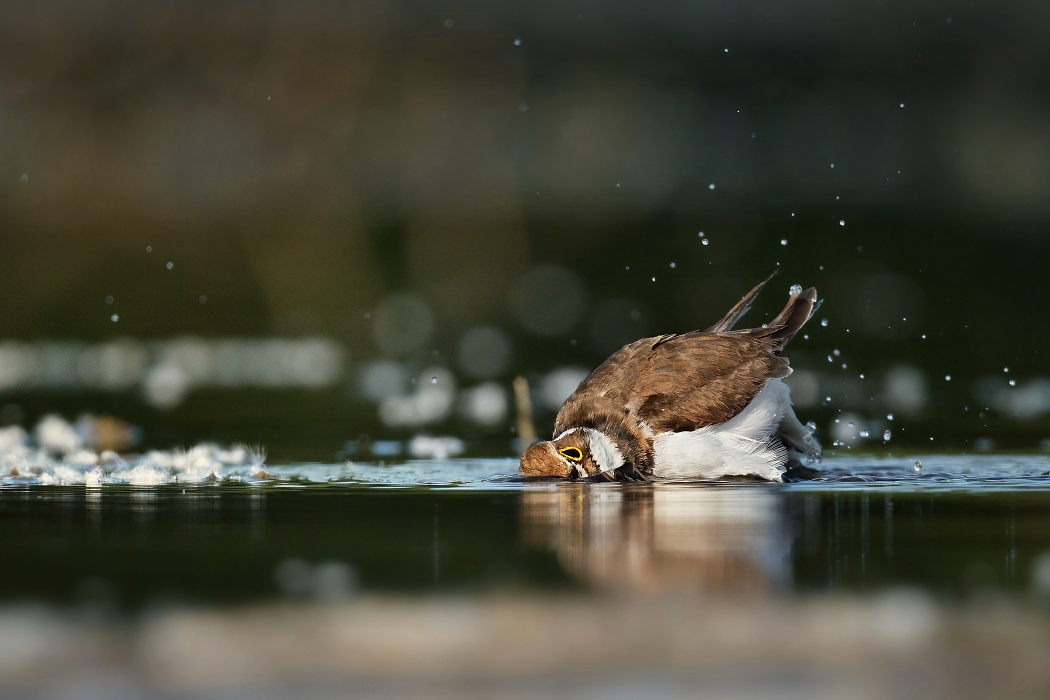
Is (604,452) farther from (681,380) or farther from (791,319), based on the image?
(791,319)

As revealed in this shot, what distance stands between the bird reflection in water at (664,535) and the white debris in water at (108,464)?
73.2 inches

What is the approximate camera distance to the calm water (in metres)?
4.61

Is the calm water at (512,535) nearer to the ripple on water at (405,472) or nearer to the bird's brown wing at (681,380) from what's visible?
the ripple on water at (405,472)

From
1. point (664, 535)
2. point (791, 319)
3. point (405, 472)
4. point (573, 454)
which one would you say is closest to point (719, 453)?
point (573, 454)

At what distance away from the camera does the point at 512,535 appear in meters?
5.66

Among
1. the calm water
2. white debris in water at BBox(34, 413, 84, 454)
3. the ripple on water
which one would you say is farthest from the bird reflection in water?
white debris in water at BBox(34, 413, 84, 454)

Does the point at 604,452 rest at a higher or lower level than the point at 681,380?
lower

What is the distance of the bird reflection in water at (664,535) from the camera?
15.1 feet

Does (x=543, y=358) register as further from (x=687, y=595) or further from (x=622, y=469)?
(x=687, y=595)

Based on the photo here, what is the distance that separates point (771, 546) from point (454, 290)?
13.4m

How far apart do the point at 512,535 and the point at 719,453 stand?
2.57m

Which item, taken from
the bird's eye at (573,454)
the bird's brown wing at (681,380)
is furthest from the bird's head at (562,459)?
the bird's brown wing at (681,380)

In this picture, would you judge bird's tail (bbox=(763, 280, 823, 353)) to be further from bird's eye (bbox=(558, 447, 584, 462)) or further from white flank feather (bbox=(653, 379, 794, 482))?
bird's eye (bbox=(558, 447, 584, 462))

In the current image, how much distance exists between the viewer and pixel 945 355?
13852 mm
